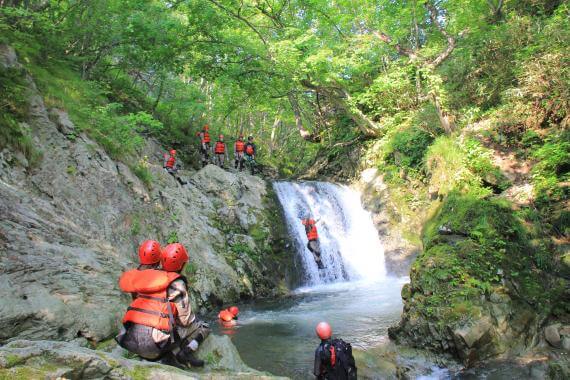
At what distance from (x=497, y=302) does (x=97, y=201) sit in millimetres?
8862

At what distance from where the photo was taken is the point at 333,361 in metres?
4.48

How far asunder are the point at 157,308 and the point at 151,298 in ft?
0.33

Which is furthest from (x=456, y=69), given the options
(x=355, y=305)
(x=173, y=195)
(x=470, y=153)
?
(x=173, y=195)

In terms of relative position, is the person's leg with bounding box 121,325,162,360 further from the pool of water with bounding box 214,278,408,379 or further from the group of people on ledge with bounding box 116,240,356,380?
the pool of water with bounding box 214,278,408,379

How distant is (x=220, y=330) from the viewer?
864cm

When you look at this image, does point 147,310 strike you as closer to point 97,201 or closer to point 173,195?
point 97,201

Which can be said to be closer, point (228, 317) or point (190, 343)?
point (190, 343)

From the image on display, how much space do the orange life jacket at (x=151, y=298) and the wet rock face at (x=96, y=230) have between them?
214cm

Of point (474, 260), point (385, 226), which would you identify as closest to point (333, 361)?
point (474, 260)

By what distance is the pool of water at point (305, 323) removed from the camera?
6.91 meters

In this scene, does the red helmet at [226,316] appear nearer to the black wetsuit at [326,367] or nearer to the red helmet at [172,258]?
the black wetsuit at [326,367]

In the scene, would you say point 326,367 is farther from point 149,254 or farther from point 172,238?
point 172,238

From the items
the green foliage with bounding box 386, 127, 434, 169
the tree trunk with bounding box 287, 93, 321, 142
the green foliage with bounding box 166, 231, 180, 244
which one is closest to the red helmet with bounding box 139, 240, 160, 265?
the green foliage with bounding box 166, 231, 180, 244

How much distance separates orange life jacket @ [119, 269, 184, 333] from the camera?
10.6 ft
